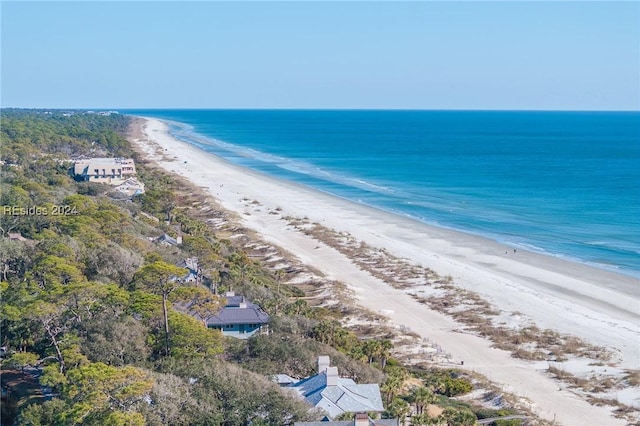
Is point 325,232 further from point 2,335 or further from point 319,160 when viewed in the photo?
point 319,160

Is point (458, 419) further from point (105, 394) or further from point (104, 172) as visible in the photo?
point (104, 172)

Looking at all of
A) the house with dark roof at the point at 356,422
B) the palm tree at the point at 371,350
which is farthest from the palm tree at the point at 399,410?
the palm tree at the point at 371,350

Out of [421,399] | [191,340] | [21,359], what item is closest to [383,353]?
[421,399]

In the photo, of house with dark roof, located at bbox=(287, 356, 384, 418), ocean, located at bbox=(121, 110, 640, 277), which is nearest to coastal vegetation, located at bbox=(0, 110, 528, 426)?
house with dark roof, located at bbox=(287, 356, 384, 418)

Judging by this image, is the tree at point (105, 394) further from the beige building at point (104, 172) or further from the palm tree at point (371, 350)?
the beige building at point (104, 172)

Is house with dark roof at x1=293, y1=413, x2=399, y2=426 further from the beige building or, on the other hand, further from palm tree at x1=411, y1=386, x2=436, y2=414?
the beige building

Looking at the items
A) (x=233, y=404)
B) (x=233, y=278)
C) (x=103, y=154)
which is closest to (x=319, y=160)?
(x=103, y=154)
